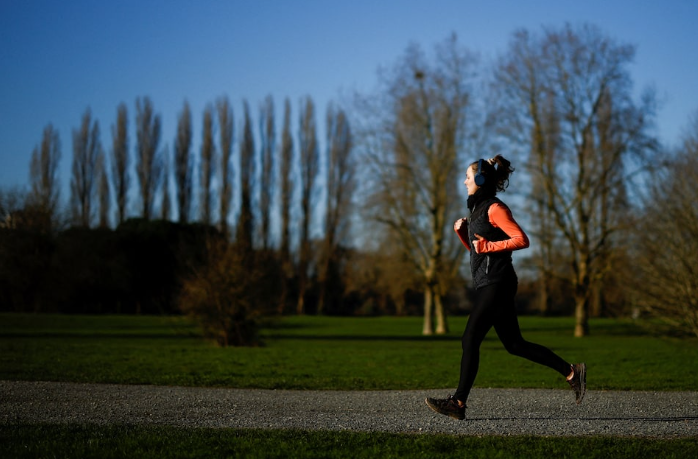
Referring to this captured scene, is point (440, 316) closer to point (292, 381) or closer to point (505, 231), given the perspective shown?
point (292, 381)

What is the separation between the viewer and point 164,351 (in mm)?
18281

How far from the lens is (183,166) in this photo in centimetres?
5841

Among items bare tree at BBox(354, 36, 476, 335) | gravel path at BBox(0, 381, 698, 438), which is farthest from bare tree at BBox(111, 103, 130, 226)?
gravel path at BBox(0, 381, 698, 438)

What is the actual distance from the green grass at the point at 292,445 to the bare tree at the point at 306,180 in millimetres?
55300

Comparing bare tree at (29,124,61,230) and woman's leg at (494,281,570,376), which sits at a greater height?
bare tree at (29,124,61,230)

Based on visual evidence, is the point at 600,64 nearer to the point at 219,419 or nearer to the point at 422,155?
the point at 422,155

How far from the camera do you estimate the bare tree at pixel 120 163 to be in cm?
5616

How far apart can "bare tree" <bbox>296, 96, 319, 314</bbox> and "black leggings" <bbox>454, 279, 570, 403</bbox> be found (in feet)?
180

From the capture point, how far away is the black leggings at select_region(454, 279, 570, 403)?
20.9ft

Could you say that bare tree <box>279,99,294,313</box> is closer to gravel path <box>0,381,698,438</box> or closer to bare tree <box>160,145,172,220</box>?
bare tree <box>160,145,172,220</box>

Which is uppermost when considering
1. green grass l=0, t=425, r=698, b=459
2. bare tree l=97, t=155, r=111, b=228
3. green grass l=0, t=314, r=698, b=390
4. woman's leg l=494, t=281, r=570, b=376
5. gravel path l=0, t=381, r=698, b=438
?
bare tree l=97, t=155, r=111, b=228

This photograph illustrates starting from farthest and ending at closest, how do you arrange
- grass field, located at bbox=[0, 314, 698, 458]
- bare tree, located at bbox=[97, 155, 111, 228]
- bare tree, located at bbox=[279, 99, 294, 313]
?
bare tree, located at bbox=[279, 99, 294, 313] < bare tree, located at bbox=[97, 155, 111, 228] < grass field, located at bbox=[0, 314, 698, 458]

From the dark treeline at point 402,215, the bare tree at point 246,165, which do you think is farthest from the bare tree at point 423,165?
the bare tree at point 246,165

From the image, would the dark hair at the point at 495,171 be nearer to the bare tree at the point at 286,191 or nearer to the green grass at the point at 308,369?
the green grass at the point at 308,369
